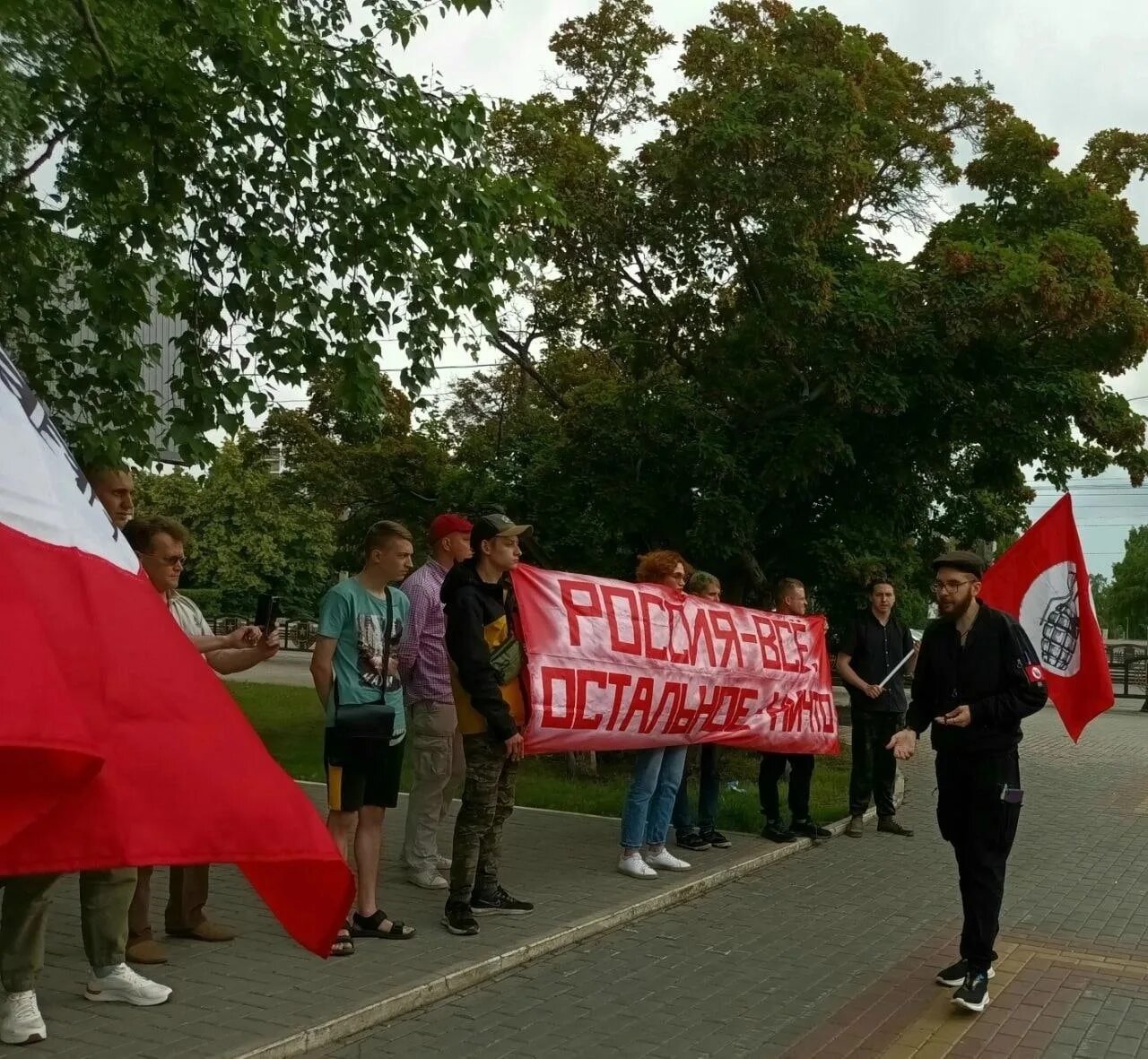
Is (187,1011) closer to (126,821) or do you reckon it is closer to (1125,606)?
(126,821)

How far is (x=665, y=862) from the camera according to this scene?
895 centimetres

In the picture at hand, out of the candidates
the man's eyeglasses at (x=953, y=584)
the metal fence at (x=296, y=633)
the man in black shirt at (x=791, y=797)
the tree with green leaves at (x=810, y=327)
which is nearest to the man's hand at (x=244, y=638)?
the man's eyeglasses at (x=953, y=584)

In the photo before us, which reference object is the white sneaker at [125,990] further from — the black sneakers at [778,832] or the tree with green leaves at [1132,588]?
the tree with green leaves at [1132,588]

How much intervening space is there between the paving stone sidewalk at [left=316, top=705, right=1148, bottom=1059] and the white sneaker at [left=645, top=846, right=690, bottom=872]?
38 centimetres

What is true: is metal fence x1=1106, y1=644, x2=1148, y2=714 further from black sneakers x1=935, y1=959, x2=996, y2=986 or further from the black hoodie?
the black hoodie

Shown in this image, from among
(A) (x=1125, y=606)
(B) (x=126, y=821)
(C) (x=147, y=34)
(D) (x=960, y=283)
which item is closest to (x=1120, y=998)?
(B) (x=126, y=821)

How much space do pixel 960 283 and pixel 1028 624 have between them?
21.0 feet

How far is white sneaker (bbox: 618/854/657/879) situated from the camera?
866 centimetres

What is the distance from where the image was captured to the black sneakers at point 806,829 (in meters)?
10.4

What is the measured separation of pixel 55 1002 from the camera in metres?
5.55

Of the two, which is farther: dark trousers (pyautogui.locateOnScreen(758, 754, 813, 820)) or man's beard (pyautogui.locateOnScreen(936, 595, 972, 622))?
dark trousers (pyautogui.locateOnScreen(758, 754, 813, 820))

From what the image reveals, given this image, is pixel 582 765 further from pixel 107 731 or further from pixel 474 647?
pixel 107 731

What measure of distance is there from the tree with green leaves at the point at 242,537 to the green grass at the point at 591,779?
122 ft

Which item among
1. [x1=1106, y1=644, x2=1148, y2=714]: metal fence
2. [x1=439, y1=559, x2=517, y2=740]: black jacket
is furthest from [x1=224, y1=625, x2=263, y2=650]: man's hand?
[x1=1106, y1=644, x2=1148, y2=714]: metal fence
